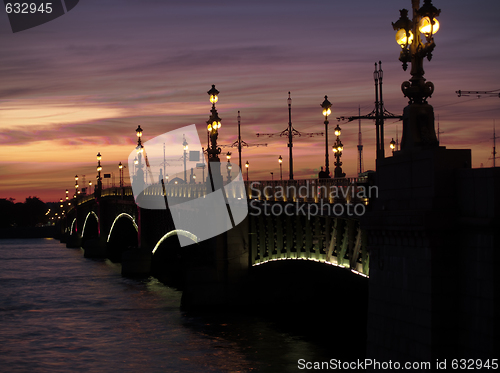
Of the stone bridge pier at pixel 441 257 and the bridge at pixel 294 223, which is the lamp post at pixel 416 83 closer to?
the stone bridge pier at pixel 441 257

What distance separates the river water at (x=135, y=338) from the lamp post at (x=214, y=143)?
24.2 feet

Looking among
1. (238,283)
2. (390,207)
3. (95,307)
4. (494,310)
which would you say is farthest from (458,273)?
(95,307)

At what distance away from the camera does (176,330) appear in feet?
109

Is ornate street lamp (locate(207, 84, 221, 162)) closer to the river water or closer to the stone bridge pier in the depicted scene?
the river water

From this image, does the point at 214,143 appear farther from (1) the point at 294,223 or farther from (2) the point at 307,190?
(2) the point at 307,190

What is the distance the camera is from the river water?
89.1ft

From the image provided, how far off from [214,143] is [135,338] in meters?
9.97

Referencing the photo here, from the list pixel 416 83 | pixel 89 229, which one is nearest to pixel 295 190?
pixel 416 83

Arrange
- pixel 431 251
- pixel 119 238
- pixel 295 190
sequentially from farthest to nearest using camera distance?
pixel 119 238
pixel 295 190
pixel 431 251

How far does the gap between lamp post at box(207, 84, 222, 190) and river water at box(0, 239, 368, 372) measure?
7372 mm

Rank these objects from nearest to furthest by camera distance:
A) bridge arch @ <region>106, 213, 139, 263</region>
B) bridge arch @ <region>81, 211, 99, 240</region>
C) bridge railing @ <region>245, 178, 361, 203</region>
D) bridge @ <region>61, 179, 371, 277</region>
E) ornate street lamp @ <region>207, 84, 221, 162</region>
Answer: bridge @ <region>61, 179, 371, 277</region>, bridge railing @ <region>245, 178, 361, 203</region>, ornate street lamp @ <region>207, 84, 221, 162</region>, bridge arch @ <region>106, 213, 139, 263</region>, bridge arch @ <region>81, 211, 99, 240</region>

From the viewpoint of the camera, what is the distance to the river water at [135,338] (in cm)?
2716

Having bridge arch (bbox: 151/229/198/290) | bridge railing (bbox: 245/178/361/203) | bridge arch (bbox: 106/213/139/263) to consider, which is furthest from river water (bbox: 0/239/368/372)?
bridge arch (bbox: 106/213/139/263)

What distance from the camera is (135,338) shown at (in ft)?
106
